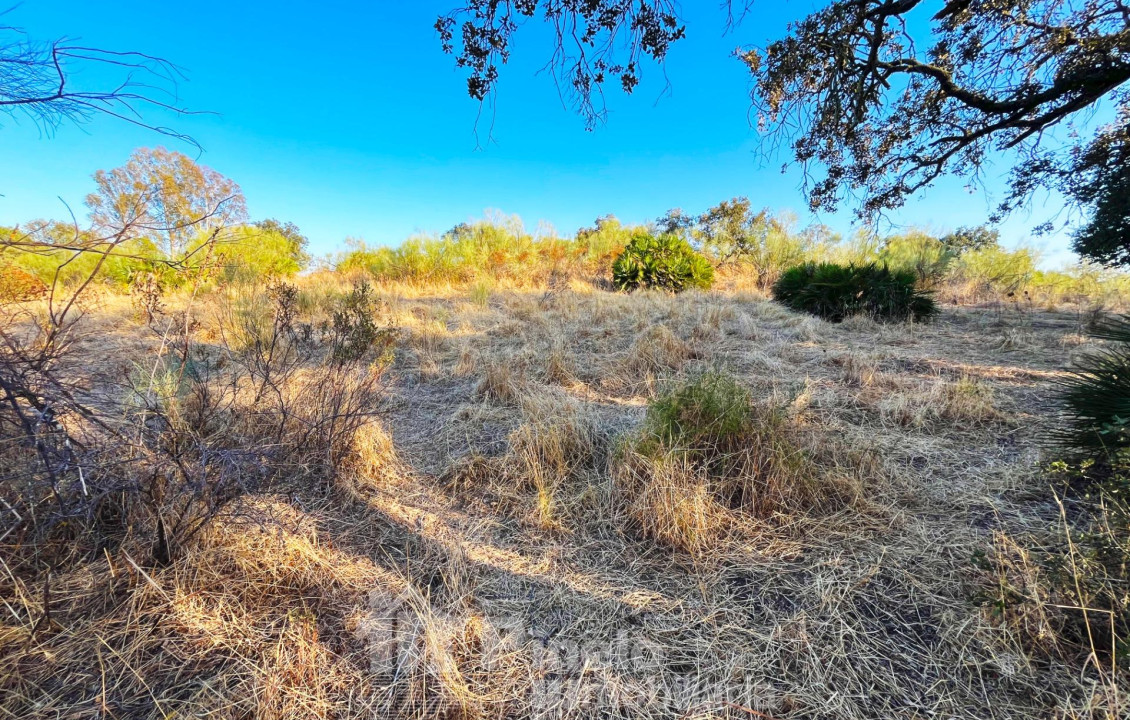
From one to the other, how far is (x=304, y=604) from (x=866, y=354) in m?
4.99

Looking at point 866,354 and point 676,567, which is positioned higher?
point 866,354

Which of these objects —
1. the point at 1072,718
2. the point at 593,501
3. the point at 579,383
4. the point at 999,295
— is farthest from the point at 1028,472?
the point at 999,295

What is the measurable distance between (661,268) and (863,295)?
410 centimetres

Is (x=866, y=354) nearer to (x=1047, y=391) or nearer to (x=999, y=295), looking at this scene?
(x=1047, y=391)

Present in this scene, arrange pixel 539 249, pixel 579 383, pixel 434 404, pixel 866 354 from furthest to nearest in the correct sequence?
1. pixel 539 249
2. pixel 866 354
3. pixel 579 383
4. pixel 434 404

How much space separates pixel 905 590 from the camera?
4.58ft

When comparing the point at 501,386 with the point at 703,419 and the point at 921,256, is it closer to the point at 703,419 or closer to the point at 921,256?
the point at 703,419

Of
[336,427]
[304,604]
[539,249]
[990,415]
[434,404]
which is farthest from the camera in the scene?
[539,249]

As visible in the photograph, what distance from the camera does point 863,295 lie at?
6.06 metres

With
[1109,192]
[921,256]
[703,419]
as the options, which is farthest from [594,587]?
[921,256]

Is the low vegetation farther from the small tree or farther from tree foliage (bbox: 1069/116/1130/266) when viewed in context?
the small tree

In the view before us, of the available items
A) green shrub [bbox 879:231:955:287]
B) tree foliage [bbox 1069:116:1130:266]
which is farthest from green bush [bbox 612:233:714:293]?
tree foliage [bbox 1069:116:1130:266]

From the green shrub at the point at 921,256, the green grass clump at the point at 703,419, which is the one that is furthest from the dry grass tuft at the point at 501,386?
the green shrub at the point at 921,256

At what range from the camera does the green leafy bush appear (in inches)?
231
